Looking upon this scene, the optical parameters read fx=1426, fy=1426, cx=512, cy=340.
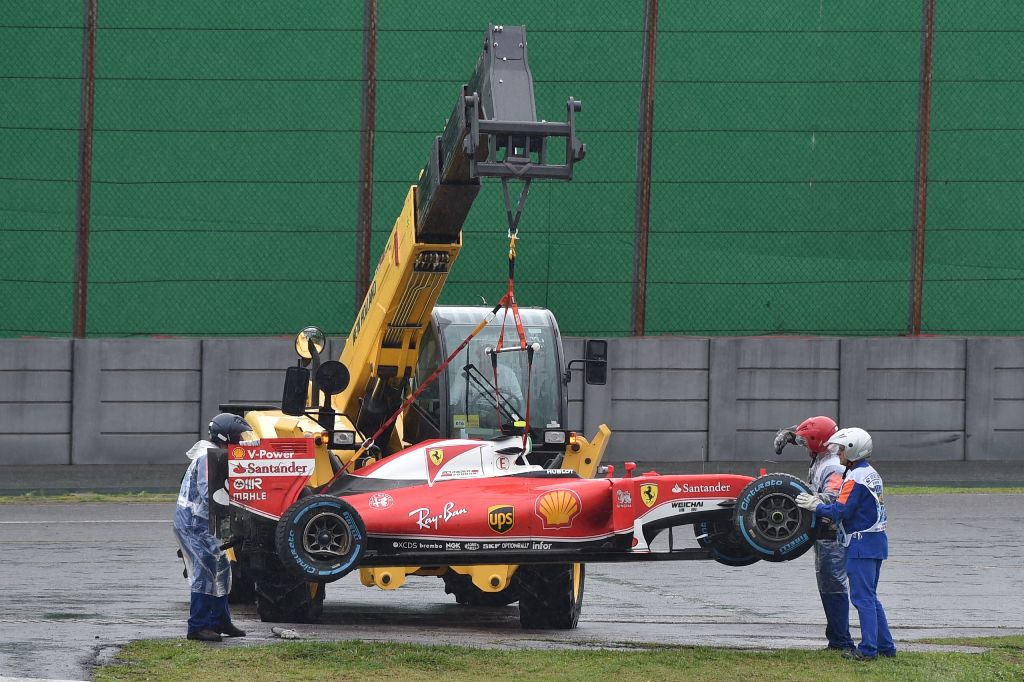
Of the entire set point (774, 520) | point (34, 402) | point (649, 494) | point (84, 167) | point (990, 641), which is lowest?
point (990, 641)

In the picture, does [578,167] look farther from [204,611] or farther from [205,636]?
[205,636]

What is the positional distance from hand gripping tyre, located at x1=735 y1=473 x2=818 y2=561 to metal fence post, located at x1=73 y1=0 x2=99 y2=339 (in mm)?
14956

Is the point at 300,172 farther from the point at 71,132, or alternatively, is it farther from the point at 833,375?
the point at 833,375

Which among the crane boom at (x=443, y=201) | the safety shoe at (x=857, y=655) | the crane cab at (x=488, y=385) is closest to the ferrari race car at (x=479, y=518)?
the safety shoe at (x=857, y=655)

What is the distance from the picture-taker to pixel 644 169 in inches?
903

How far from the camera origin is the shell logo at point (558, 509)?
9.86 meters

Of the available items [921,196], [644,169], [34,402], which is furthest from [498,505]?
[921,196]

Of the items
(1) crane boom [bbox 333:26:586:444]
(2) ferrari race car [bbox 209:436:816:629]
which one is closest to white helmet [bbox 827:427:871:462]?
(2) ferrari race car [bbox 209:436:816:629]

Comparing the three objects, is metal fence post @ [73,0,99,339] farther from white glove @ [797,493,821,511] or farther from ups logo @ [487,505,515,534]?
white glove @ [797,493,821,511]

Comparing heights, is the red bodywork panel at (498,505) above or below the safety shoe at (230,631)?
above

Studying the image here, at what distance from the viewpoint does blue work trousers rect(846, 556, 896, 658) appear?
9.61 metres

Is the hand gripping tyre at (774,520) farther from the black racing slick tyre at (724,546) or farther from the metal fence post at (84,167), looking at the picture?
the metal fence post at (84,167)

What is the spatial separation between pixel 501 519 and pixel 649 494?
104cm

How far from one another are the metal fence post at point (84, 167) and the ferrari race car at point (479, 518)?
41.1 ft
